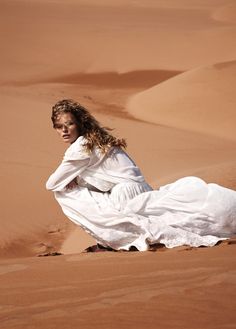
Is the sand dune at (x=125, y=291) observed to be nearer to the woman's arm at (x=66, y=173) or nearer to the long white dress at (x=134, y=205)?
the long white dress at (x=134, y=205)

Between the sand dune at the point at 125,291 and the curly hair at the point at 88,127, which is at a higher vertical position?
the curly hair at the point at 88,127

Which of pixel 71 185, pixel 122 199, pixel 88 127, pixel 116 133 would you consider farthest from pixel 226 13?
pixel 122 199

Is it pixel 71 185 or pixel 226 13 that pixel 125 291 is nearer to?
pixel 71 185

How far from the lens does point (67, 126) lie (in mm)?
7102

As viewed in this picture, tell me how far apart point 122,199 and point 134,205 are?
4.8 inches

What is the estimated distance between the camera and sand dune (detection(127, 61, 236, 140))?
63.1ft

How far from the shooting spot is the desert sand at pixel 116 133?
467 cm

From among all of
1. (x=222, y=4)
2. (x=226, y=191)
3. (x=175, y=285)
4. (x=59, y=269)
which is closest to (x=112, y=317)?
(x=175, y=285)

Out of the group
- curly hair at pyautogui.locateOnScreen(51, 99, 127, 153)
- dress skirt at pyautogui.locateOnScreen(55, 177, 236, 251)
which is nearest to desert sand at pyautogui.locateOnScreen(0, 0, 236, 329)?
dress skirt at pyautogui.locateOnScreen(55, 177, 236, 251)

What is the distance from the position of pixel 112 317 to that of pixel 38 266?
184cm

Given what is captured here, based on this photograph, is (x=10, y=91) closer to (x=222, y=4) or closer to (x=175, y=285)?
(x=175, y=285)

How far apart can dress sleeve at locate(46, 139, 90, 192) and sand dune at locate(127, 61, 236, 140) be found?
37.3 ft

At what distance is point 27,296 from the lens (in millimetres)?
5020

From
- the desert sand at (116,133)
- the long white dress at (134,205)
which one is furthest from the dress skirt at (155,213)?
the desert sand at (116,133)
